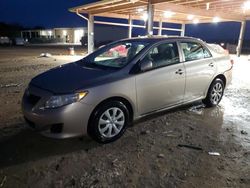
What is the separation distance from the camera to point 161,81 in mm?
3980

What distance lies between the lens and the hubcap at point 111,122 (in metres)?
3.45

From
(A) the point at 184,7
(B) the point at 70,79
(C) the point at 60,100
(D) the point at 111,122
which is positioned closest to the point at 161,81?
(D) the point at 111,122

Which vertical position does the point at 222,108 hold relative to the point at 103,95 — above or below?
below

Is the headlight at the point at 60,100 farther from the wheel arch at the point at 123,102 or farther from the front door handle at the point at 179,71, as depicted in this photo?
the front door handle at the point at 179,71

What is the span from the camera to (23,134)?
12.4 feet

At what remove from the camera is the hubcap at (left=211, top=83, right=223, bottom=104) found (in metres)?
5.21

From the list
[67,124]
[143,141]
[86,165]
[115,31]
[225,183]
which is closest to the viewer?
[225,183]

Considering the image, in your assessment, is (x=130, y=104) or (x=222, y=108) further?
(x=222, y=108)

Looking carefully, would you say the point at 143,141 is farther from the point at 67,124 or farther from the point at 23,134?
the point at 23,134

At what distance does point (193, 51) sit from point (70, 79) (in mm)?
2619

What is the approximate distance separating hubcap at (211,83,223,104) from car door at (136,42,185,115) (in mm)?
1171

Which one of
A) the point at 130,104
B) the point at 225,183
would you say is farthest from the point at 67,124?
the point at 225,183

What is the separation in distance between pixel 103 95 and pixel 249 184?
82.6 inches

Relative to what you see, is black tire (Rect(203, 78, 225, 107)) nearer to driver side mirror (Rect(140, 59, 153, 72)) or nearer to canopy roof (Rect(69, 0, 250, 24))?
driver side mirror (Rect(140, 59, 153, 72))
